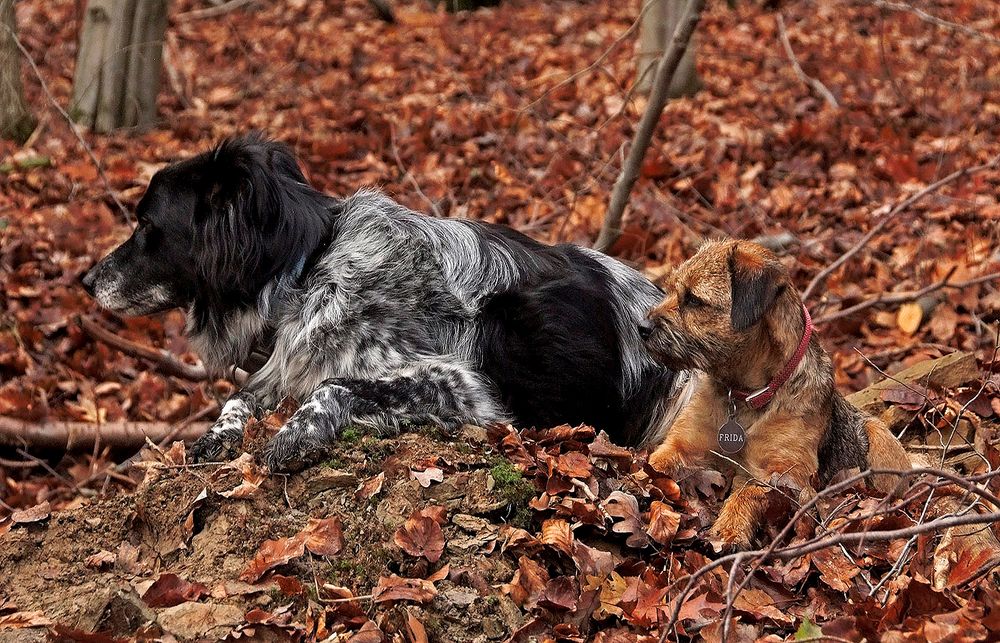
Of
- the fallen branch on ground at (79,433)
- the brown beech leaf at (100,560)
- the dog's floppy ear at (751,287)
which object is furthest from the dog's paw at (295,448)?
the fallen branch on ground at (79,433)

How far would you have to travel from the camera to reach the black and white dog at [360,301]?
18.7 ft

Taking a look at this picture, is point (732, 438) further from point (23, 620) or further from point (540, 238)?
point (540, 238)

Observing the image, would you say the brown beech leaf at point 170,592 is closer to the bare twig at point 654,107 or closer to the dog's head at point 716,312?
the dog's head at point 716,312

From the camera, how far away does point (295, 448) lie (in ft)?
16.2

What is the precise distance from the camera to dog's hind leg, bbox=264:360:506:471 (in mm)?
4969

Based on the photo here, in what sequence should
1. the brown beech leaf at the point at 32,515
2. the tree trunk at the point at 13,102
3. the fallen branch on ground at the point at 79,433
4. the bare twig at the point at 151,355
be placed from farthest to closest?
the tree trunk at the point at 13,102 < the bare twig at the point at 151,355 < the fallen branch on ground at the point at 79,433 < the brown beech leaf at the point at 32,515

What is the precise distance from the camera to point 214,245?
5727 millimetres

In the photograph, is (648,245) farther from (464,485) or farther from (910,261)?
(464,485)

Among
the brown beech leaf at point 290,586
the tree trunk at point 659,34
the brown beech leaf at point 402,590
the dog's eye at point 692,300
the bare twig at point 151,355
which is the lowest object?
the bare twig at point 151,355

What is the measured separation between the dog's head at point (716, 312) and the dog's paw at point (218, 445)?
2166 millimetres

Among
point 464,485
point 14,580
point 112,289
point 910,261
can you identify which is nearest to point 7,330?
point 112,289

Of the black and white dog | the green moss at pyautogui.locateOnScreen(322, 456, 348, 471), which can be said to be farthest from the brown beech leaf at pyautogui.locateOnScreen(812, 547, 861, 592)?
the green moss at pyautogui.locateOnScreen(322, 456, 348, 471)

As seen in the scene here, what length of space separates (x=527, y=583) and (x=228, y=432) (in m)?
2.08

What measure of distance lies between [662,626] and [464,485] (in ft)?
3.78
